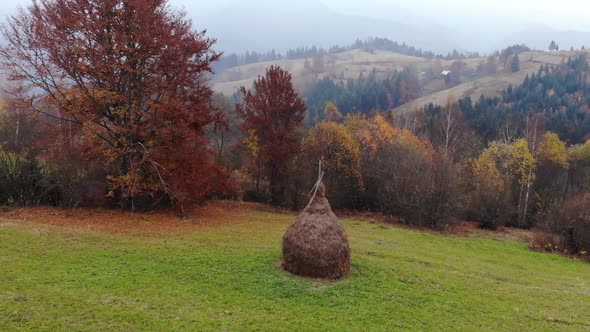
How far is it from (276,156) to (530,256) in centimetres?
1826

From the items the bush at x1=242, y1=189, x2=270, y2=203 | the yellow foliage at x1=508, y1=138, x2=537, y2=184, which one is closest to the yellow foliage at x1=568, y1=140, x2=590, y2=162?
the yellow foliage at x1=508, y1=138, x2=537, y2=184

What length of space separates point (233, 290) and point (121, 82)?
14060mm

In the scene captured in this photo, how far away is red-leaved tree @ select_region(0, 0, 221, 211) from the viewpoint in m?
19.7

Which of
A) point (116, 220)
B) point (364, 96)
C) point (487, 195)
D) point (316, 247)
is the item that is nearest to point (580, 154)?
point (487, 195)

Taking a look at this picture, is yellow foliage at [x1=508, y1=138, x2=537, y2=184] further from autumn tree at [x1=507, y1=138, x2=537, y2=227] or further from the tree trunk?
the tree trunk

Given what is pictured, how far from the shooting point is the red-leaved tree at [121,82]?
19656 mm

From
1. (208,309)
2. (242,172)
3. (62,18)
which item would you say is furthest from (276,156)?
(208,309)

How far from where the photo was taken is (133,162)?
811 inches

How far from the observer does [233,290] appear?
36.9ft

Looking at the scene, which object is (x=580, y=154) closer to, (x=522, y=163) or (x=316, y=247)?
(x=522, y=163)

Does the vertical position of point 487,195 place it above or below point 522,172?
below

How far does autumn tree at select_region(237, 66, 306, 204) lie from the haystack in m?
18.9

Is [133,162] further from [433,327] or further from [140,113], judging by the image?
[433,327]

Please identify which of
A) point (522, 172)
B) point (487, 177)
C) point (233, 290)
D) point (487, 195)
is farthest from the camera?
point (522, 172)
